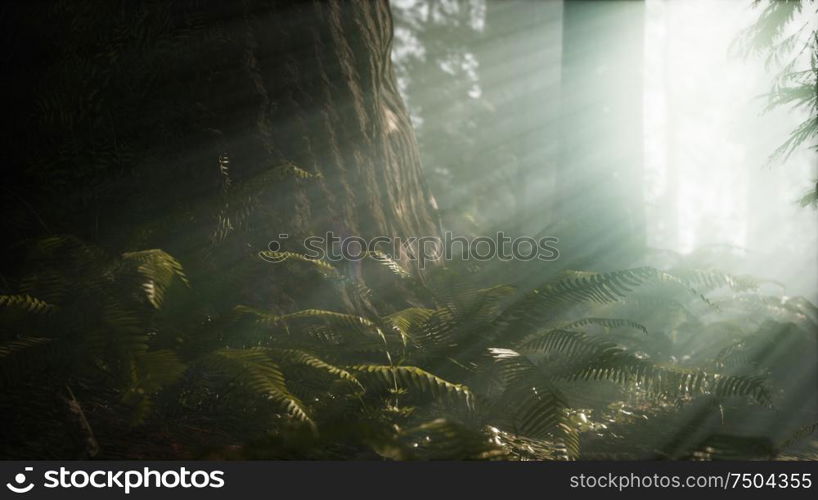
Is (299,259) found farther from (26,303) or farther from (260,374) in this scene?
(26,303)

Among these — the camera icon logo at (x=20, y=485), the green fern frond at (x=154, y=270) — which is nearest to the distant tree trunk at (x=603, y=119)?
the green fern frond at (x=154, y=270)

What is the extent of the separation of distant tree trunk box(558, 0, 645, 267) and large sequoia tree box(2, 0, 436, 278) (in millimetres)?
2966

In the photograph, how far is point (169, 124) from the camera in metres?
3.09

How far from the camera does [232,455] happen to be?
5.92ft

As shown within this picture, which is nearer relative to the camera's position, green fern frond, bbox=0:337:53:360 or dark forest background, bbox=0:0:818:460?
green fern frond, bbox=0:337:53:360

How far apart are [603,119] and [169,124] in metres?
4.22

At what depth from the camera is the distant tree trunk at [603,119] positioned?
17.3 ft

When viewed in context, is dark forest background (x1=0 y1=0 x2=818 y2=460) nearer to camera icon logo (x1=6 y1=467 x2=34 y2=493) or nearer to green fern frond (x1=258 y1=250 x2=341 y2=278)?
green fern frond (x1=258 y1=250 x2=341 y2=278)

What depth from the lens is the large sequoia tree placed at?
297cm

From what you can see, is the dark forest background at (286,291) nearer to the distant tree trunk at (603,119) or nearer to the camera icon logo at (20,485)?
the camera icon logo at (20,485)

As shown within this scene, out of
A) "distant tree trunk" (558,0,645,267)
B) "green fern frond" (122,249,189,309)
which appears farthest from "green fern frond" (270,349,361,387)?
"distant tree trunk" (558,0,645,267)

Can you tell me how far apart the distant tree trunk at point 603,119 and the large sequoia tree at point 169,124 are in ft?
9.73

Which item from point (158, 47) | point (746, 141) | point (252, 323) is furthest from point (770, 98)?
point (746, 141)

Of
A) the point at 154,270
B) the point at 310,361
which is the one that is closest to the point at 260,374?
the point at 310,361
